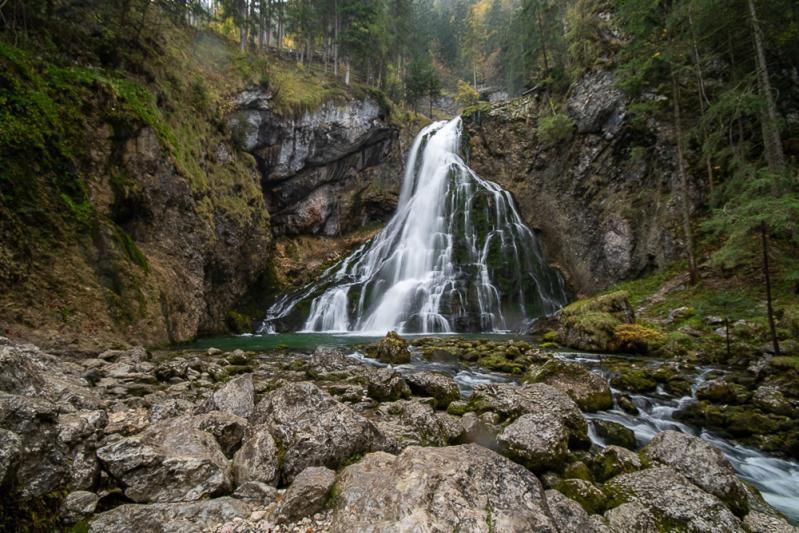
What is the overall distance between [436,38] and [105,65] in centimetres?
6202

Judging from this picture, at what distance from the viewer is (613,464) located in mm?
4312

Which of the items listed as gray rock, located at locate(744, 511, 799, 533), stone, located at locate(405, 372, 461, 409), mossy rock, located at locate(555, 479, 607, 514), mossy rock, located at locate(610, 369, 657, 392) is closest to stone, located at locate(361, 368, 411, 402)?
stone, located at locate(405, 372, 461, 409)

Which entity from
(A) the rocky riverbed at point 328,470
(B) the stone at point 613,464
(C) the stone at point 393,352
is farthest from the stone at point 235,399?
(C) the stone at point 393,352

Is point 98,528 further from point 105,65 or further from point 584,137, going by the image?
point 584,137

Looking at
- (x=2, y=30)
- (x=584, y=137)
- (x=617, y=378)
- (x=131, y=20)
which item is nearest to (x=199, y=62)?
(x=131, y=20)

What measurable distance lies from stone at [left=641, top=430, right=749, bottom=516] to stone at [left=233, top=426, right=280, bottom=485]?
13.8ft

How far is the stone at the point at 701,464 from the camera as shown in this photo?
3768 millimetres

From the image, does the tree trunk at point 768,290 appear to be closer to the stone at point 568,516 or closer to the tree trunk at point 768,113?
the tree trunk at point 768,113

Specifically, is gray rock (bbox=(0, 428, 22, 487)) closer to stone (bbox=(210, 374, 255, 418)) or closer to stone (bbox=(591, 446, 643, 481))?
stone (bbox=(210, 374, 255, 418))

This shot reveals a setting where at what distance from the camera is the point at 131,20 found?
17266 mm

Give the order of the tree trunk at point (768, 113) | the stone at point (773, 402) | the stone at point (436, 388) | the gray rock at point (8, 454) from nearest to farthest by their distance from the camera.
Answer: the gray rock at point (8, 454)
the stone at point (773, 402)
the stone at point (436, 388)
the tree trunk at point (768, 113)

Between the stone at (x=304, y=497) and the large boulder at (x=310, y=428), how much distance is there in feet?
1.44

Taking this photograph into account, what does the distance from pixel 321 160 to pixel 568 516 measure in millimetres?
29105

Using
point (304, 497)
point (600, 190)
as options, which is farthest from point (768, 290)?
point (600, 190)
